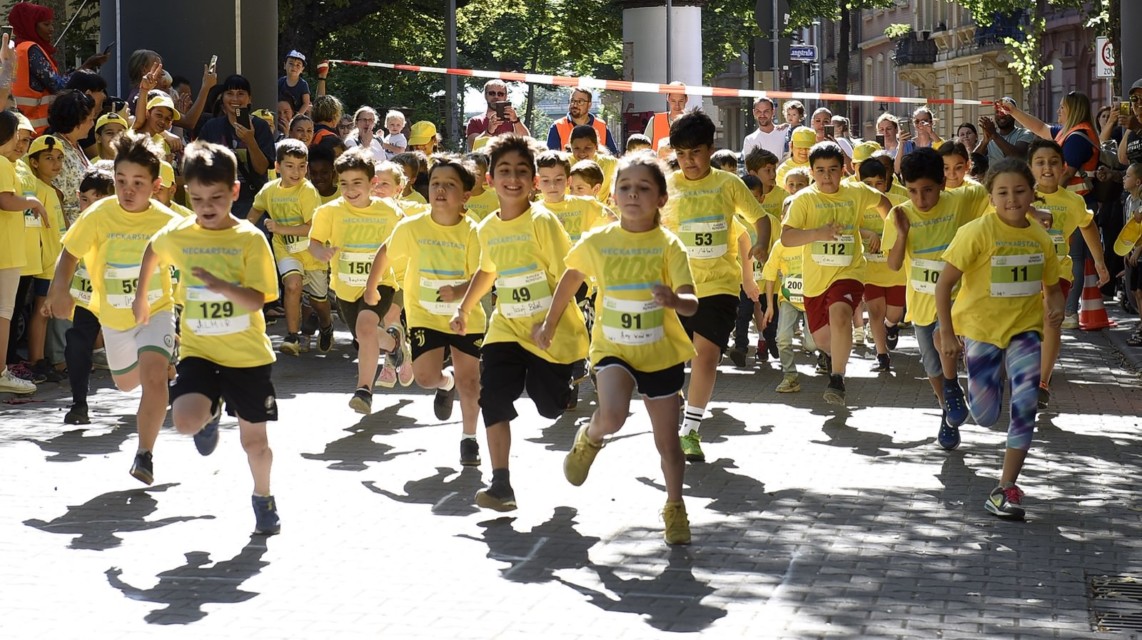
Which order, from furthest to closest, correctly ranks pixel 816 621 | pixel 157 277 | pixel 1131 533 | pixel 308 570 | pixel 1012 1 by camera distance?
pixel 1012 1 < pixel 157 277 < pixel 1131 533 < pixel 308 570 < pixel 816 621

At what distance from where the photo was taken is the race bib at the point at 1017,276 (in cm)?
839

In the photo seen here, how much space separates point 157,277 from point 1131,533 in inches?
193

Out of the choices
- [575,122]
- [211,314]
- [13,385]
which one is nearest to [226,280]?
[211,314]

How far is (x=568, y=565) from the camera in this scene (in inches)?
283

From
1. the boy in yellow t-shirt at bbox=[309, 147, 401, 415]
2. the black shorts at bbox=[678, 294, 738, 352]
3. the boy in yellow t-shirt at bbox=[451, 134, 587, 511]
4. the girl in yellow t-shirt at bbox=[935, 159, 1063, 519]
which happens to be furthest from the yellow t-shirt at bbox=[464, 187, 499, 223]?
the girl in yellow t-shirt at bbox=[935, 159, 1063, 519]

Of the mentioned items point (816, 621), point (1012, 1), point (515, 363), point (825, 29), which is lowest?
point (816, 621)

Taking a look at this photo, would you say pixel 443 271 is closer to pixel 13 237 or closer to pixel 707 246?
pixel 707 246

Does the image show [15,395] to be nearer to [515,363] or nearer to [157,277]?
[157,277]

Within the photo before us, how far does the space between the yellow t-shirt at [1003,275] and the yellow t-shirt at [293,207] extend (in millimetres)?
7450

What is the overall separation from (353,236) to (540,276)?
408 centimetres

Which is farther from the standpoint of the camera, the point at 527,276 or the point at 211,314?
the point at 527,276

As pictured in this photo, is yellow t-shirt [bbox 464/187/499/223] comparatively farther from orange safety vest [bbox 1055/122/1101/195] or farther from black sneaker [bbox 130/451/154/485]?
orange safety vest [bbox 1055/122/1101/195]

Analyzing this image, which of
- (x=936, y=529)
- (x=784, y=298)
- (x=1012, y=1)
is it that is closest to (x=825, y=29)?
(x=1012, y=1)

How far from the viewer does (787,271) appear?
13852mm
